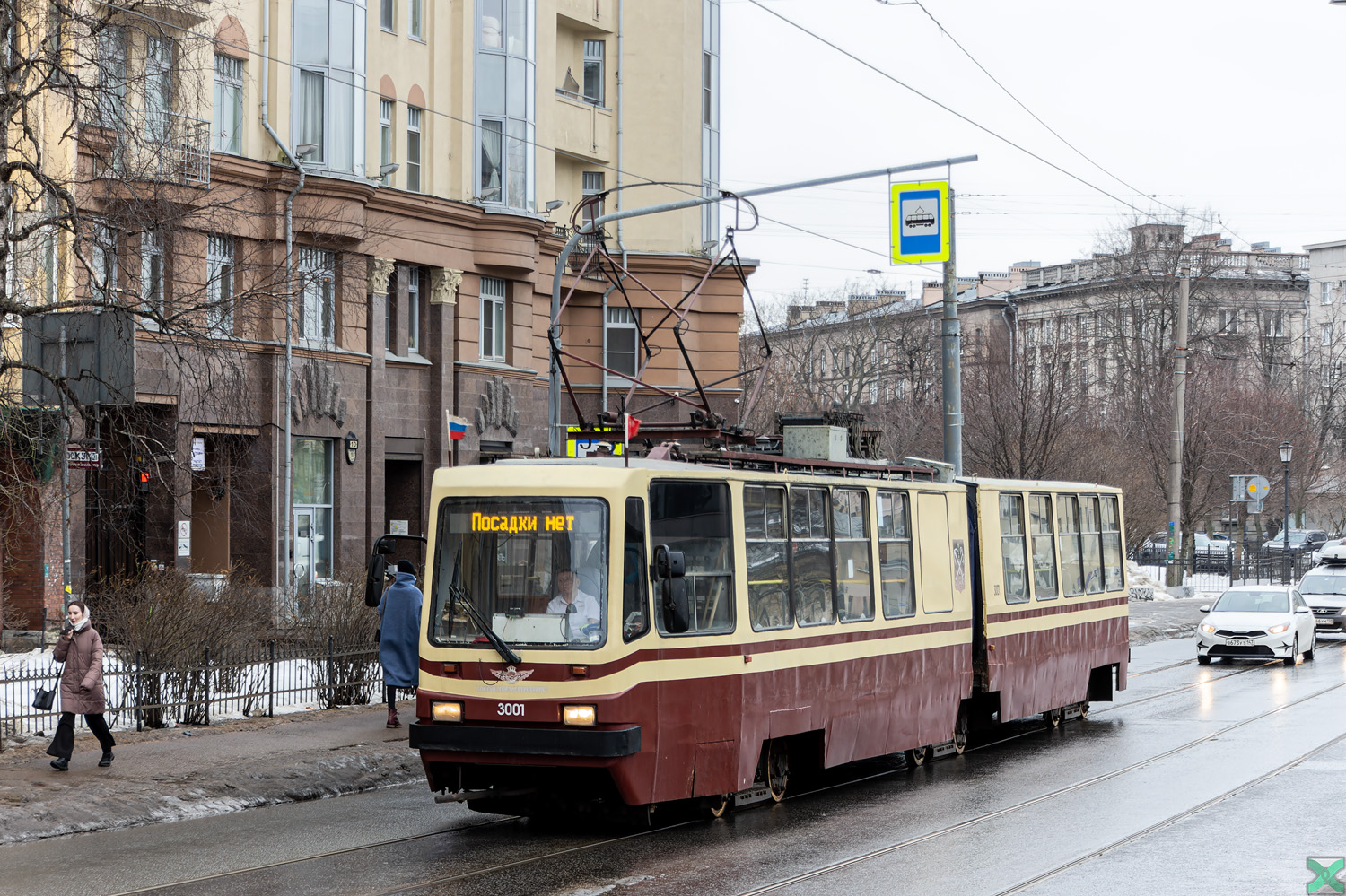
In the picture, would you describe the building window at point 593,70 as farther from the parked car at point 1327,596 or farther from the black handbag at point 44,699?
the black handbag at point 44,699

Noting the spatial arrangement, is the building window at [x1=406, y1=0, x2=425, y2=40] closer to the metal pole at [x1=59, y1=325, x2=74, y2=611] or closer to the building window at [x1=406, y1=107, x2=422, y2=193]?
the building window at [x1=406, y1=107, x2=422, y2=193]

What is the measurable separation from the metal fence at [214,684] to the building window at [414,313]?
1651 cm

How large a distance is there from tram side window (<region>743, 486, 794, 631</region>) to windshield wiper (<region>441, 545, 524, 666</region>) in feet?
6.69

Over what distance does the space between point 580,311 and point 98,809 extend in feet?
106

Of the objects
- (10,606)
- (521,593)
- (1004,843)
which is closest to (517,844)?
(521,593)

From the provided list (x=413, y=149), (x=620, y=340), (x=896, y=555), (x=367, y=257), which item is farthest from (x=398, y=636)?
(x=620, y=340)

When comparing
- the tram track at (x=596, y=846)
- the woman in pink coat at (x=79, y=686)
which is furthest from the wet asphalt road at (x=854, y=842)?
the woman in pink coat at (x=79, y=686)

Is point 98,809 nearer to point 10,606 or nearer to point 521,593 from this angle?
point 521,593

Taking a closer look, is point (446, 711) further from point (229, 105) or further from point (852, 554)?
point (229, 105)

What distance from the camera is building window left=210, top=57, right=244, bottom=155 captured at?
29.8 m

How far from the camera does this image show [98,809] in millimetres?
12328

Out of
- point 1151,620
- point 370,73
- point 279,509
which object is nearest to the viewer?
point 279,509

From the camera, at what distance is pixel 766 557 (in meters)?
12.6
